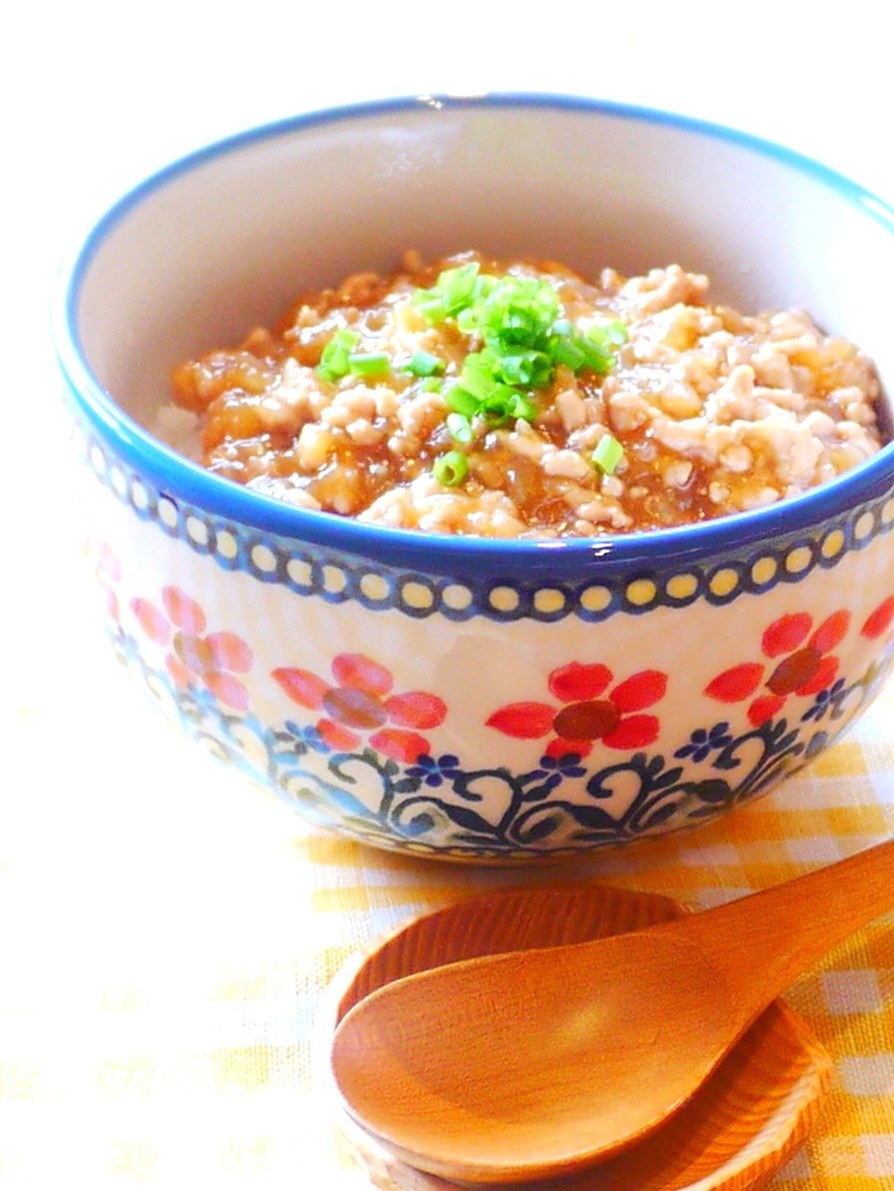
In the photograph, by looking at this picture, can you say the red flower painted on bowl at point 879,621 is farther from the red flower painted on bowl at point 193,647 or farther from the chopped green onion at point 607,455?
the red flower painted on bowl at point 193,647

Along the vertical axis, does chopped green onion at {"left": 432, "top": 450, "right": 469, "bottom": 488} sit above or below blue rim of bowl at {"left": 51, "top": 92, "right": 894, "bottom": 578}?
below

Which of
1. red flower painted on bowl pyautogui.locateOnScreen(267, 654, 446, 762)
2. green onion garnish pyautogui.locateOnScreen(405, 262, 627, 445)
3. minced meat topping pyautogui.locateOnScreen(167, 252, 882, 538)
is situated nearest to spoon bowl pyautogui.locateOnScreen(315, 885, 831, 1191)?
red flower painted on bowl pyautogui.locateOnScreen(267, 654, 446, 762)

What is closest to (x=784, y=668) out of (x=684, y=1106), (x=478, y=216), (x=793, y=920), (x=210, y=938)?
(x=793, y=920)

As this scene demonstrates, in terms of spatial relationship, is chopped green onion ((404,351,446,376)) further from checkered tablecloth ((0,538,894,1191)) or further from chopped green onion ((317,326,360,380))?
checkered tablecloth ((0,538,894,1191))

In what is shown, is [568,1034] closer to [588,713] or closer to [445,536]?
[588,713]

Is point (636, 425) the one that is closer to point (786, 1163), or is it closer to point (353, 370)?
point (353, 370)
